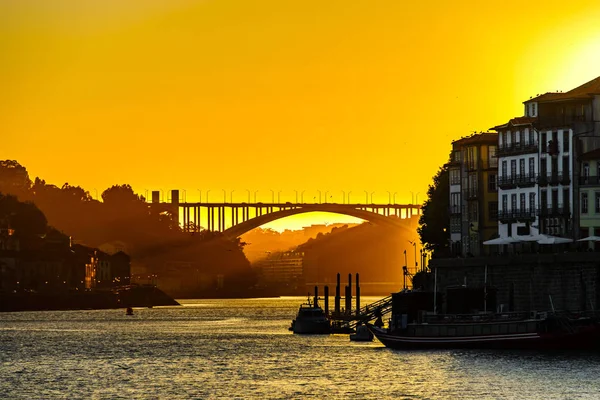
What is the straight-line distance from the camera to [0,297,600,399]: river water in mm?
86812

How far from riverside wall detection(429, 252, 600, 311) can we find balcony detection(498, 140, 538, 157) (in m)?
12.1

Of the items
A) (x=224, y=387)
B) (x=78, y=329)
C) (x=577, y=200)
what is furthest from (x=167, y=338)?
(x=224, y=387)

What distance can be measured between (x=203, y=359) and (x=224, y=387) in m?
22.6

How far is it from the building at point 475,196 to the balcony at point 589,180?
59.5ft

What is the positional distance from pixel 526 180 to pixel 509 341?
1234 inches

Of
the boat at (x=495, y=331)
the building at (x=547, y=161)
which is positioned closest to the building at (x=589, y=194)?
the building at (x=547, y=161)

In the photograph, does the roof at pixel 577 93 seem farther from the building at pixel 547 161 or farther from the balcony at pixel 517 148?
the balcony at pixel 517 148

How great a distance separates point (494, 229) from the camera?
147 meters

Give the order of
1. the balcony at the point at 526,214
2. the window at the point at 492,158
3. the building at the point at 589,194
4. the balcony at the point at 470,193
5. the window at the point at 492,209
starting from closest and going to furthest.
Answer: the building at the point at 589,194 < the balcony at the point at 526,214 < the window at the point at 492,209 < the window at the point at 492,158 < the balcony at the point at 470,193

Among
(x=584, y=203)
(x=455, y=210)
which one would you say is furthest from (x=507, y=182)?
(x=455, y=210)

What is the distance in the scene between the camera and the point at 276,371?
10169 centimetres

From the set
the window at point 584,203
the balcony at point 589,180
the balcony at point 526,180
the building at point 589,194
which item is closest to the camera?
the building at point 589,194

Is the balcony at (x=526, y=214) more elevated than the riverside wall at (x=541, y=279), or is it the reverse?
the balcony at (x=526, y=214)

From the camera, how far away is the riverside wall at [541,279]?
11350 cm
